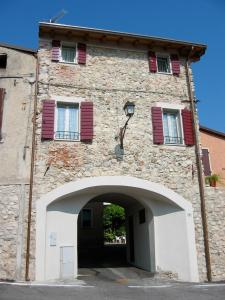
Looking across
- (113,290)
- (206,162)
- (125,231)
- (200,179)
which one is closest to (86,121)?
(200,179)

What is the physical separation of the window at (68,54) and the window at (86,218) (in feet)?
41.4

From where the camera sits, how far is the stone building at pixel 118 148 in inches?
420

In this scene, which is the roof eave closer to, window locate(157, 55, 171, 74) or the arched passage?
window locate(157, 55, 171, 74)

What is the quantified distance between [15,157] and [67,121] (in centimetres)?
222

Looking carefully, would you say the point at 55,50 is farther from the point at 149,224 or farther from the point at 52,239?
the point at 149,224

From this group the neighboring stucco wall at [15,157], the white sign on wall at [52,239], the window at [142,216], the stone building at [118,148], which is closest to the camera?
the neighboring stucco wall at [15,157]

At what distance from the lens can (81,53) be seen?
12641 millimetres

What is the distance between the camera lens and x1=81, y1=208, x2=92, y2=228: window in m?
22.3

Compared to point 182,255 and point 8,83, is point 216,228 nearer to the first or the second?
point 182,255

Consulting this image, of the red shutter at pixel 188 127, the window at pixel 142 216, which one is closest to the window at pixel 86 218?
the window at pixel 142 216

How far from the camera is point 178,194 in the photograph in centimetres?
1155

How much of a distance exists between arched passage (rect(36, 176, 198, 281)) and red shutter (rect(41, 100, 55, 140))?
1.83m

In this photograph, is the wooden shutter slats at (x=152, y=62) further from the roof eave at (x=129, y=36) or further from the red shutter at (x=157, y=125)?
the red shutter at (x=157, y=125)

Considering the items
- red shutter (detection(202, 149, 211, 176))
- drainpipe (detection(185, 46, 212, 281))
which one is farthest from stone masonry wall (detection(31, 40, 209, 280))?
red shutter (detection(202, 149, 211, 176))
